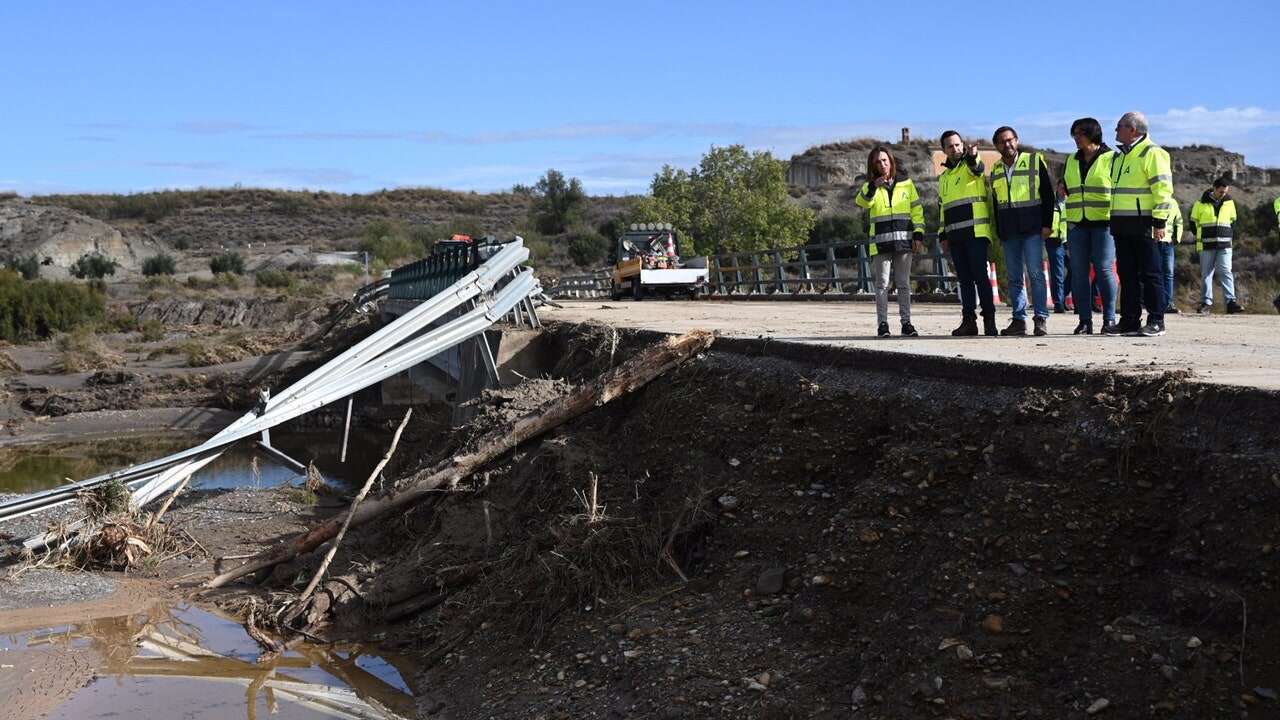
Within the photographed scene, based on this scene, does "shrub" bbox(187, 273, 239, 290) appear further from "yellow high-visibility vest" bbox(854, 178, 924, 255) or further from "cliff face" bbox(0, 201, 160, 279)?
"yellow high-visibility vest" bbox(854, 178, 924, 255)

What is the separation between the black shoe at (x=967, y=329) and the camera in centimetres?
1264

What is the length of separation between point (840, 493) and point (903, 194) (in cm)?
485

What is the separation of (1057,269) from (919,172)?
76.4 meters

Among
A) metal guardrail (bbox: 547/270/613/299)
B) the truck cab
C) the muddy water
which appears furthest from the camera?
metal guardrail (bbox: 547/270/613/299)

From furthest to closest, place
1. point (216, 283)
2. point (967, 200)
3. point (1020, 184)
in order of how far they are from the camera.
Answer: point (216, 283), point (967, 200), point (1020, 184)

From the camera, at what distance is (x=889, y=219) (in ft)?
40.9

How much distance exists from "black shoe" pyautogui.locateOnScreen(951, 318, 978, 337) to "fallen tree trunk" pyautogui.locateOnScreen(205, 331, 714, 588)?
Answer: 2602mm

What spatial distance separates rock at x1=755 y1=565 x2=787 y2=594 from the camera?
769 cm

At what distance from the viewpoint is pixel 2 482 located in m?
21.3

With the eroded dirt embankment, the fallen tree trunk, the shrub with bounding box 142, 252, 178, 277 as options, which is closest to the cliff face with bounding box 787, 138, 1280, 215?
the shrub with bounding box 142, 252, 178, 277

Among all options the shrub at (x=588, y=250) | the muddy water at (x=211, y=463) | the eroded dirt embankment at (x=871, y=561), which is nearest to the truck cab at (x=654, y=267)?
the muddy water at (x=211, y=463)

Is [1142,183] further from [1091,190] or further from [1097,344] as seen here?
[1097,344]

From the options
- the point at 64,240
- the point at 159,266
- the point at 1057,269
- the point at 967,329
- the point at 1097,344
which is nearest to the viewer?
the point at 1097,344

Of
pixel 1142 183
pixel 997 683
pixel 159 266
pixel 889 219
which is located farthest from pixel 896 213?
pixel 159 266
